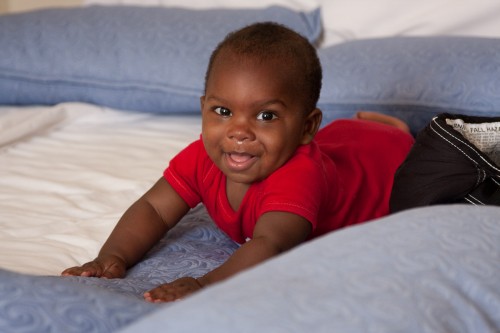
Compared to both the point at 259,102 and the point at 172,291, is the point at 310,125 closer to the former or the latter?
the point at 259,102

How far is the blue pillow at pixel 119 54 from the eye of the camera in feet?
6.75

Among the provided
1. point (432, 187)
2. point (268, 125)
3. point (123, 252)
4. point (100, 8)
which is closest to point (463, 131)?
point (432, 187)

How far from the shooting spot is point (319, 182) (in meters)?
1.26

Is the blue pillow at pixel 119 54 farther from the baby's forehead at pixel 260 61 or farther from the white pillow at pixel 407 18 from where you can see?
the baby's forehead at pixel 260 61

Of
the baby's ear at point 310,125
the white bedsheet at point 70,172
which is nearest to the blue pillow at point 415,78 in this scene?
the white bedsheet at point 70,172

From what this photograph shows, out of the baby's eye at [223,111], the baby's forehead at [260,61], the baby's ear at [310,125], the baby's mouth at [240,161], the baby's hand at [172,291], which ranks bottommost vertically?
the baby's hand at [172,291]

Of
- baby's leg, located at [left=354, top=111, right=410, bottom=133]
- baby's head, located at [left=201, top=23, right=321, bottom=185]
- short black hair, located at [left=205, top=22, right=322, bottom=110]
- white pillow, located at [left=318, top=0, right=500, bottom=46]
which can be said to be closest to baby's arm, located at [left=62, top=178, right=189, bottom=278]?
baby's head, located at [left=201, top=23, right=321, bottom=185]

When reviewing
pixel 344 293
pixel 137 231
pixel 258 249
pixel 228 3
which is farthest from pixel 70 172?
pixel 344 293

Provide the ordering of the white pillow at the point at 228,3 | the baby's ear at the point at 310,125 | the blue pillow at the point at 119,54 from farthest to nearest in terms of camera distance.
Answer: the white pillow at the point at 228,3
the blue pillow at the point at 119,54
the baby's ear at the point at 310,125

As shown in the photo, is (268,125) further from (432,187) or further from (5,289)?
(5,289)

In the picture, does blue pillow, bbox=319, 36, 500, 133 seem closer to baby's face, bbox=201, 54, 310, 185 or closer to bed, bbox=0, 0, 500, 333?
bed, bbox=0, 0, 500, 333

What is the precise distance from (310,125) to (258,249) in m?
0.26

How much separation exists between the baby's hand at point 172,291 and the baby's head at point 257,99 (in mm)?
234

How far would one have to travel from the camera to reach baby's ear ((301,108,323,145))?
4.24 ft
